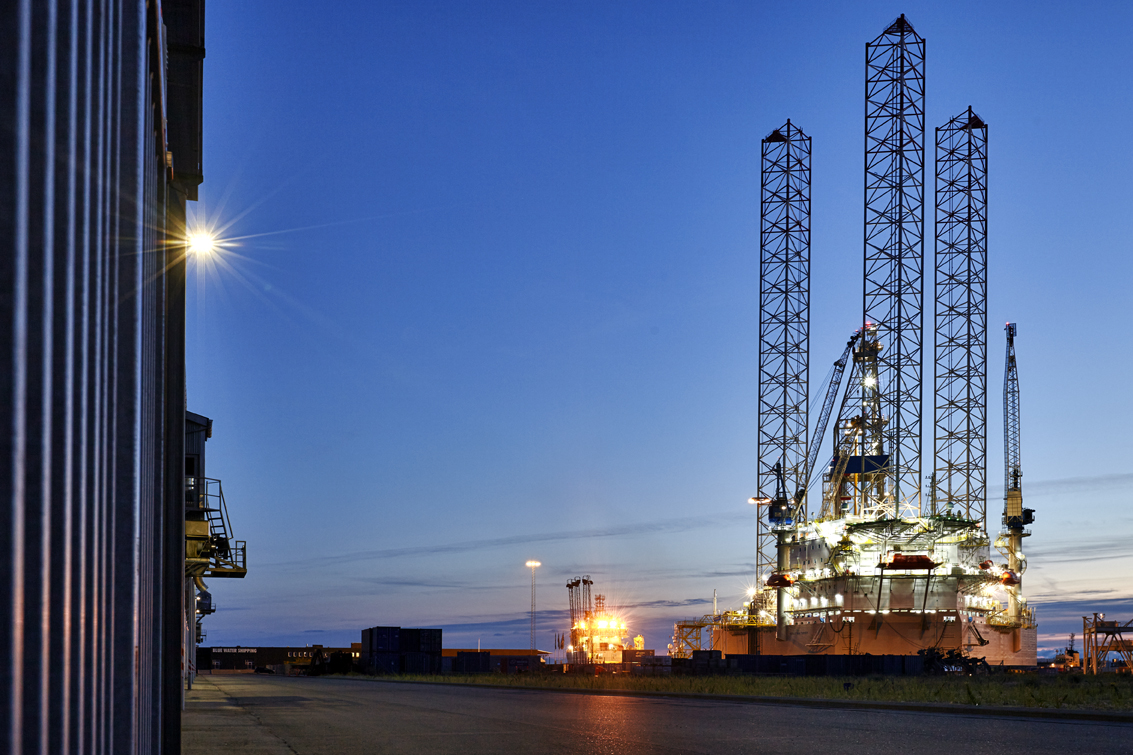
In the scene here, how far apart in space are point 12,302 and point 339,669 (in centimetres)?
10607

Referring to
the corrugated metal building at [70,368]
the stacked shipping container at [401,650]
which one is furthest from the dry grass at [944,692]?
the stacked shipping container at [401,650]

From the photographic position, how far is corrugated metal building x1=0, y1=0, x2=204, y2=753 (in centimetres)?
272

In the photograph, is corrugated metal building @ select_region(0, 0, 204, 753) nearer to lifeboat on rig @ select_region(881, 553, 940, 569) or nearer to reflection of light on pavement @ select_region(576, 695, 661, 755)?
reflection of light on pavement @ select_region(576, 695, 661, 755)

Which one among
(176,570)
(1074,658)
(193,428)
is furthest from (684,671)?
(176,570)

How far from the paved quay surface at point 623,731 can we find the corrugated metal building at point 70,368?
44.1ft

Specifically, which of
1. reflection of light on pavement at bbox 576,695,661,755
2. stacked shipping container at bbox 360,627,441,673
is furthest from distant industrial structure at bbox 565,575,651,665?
reflection of light on pavement at bbox 576,695,661,755

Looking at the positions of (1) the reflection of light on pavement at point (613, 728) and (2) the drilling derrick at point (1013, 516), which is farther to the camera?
(2) the drilling derrick at point (1013, 516)

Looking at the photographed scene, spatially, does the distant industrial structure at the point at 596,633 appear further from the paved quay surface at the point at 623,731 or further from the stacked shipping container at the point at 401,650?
the paved quay surface at the point at 623,731

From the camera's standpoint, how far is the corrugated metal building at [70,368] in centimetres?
272

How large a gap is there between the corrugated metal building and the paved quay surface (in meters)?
13.5

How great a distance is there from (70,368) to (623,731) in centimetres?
1976

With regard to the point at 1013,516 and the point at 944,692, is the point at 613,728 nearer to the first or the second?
the point at 944,692

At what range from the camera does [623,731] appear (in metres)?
21.7

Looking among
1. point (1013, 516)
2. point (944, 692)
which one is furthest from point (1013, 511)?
point (944, 692)
